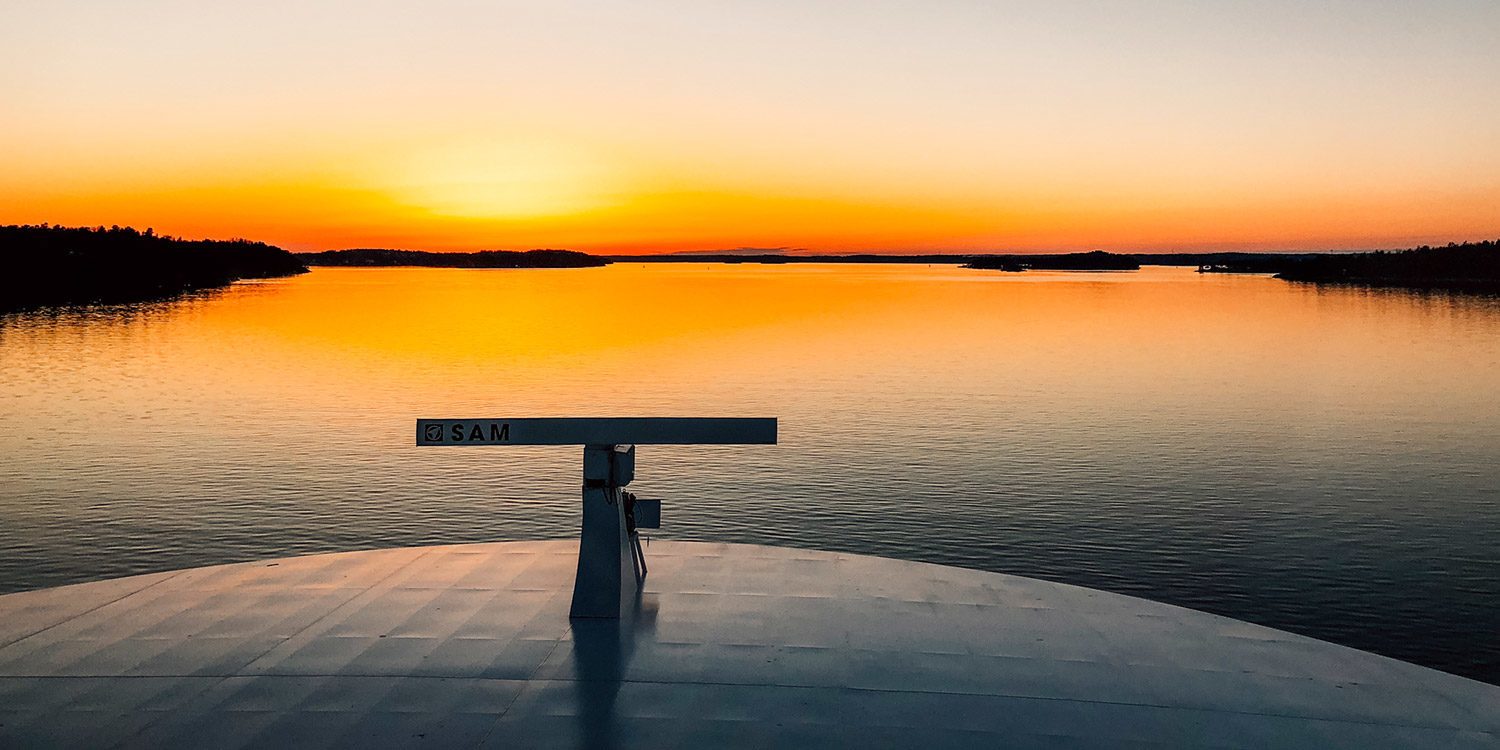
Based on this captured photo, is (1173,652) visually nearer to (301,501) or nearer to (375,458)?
(301,501)

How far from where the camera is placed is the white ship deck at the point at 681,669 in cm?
1552

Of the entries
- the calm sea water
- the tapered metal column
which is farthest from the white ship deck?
the calm sea water

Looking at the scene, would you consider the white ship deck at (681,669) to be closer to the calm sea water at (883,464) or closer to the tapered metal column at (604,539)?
the tapered metal column at (604,539)

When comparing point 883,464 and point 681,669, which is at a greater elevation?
point 681,669

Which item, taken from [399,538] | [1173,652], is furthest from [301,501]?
[1173,652]

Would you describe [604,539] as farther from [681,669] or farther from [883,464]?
[883,464]

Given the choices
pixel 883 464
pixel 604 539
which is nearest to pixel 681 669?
Answer: pixel 604 539

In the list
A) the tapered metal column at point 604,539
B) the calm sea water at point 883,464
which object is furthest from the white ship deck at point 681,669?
the calm sea water at point 883,464

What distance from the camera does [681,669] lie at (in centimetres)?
1778

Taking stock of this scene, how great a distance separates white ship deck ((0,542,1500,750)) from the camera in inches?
611

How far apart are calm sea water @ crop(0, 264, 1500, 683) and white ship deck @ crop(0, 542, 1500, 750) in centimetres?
1632

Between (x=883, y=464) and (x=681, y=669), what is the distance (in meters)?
39.6

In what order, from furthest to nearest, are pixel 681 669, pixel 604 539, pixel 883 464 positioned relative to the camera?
pixel 883 464
pixel 604 539
pixel 681 669

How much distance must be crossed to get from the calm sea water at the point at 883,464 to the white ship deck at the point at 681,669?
53.5 feet
